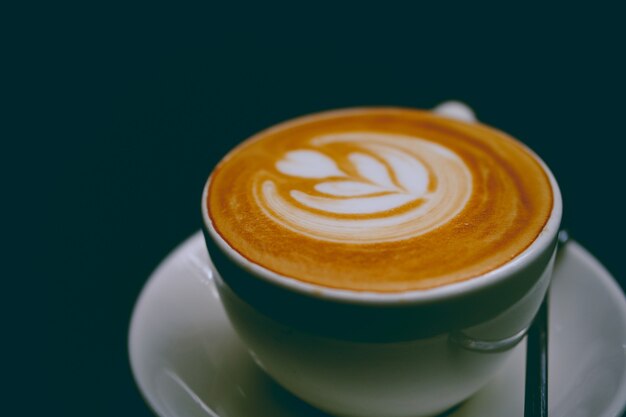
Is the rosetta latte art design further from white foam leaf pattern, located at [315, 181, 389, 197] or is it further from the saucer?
the saucer

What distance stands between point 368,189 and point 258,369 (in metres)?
0.26

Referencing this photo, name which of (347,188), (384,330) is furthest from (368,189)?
(384,330)

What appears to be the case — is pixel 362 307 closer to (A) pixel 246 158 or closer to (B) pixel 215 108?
(A) pixel 246 158

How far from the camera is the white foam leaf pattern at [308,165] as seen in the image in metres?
0.70

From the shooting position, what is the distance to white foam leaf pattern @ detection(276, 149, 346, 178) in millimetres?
697

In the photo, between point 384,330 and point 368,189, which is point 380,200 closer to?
point 368,189

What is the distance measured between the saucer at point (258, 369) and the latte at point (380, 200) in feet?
0.62

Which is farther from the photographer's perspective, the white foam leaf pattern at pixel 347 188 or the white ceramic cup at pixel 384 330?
the white foam leaf pattern at pixel 347 188

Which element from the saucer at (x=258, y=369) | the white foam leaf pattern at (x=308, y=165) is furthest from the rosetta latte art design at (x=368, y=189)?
the saucer at (x=258, y=369)

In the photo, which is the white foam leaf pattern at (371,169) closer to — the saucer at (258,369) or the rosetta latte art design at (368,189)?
the rosetta latte art design at (368,189)

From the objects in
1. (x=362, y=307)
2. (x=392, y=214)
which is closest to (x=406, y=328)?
(x=362, y=307)

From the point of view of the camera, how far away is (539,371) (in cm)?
61

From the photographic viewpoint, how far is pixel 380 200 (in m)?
0.62

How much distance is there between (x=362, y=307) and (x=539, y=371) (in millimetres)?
264
